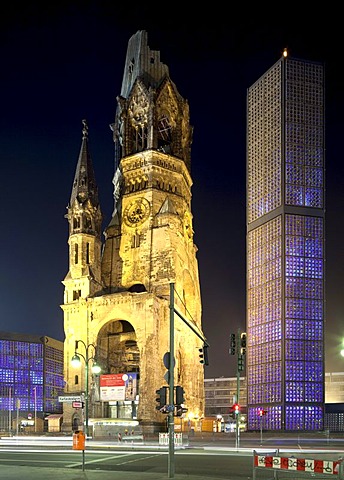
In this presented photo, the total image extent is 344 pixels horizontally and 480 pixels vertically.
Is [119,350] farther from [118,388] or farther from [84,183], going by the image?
[84,183]

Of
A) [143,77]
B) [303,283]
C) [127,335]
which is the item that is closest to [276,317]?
[303,283]

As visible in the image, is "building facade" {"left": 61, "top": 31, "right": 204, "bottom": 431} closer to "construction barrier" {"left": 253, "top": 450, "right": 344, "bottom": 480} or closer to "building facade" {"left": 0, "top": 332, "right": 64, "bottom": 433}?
"construction barrier" {"left": 253, "top": 450, "right": 344, "bottom": 480}

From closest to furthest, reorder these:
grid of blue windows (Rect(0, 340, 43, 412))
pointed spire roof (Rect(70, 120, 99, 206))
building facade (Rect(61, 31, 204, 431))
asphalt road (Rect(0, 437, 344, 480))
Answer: asphalt road (Rect(0, 437, 344, 480)), building facade (Rect(61, 31, 204, 431)), pointed spire roof (Rect(70, 120, 99, 206)), grid of blue windows (Rect(0, 340, 43, 412))

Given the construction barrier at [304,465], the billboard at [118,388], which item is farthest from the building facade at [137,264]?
the construction barrier at [304,465]

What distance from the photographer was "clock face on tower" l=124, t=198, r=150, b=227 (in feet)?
275

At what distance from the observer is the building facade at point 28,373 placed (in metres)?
140

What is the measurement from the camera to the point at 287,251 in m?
85.2

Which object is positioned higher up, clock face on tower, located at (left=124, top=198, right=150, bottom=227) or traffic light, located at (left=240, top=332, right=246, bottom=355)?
clock face on tower, located at (left=124, top=198, right=150, bottom=227)

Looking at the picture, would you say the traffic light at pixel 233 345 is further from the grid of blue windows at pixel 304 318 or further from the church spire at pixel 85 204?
the grid of blue windows at pixel 304 318

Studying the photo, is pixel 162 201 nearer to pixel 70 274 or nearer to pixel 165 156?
pixel 165 156

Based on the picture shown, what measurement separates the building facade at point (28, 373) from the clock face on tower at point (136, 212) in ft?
205

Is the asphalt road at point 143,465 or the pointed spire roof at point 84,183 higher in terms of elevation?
the pointed spire roof at point 84,183

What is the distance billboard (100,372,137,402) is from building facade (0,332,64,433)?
63368 millimetres

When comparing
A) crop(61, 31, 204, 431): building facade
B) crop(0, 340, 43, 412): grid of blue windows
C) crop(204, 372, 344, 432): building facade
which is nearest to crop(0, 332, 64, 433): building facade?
crop(0, 340, 43, 412): grid of blue windows
